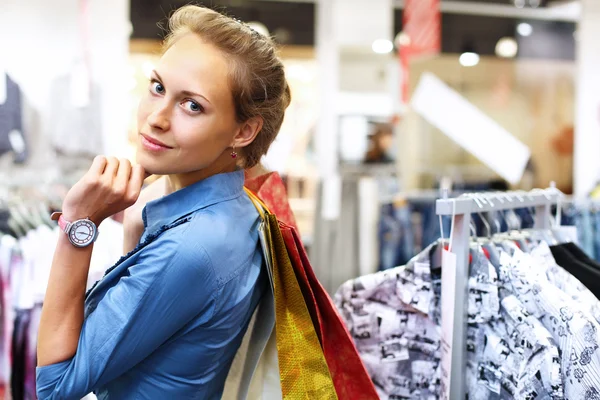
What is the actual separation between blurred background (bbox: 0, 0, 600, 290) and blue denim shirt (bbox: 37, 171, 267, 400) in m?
1.97

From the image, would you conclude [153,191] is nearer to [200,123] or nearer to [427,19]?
[200,123]

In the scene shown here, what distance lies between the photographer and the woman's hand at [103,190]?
40.6 inches

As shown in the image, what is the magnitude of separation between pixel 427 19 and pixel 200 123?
4.37 meters

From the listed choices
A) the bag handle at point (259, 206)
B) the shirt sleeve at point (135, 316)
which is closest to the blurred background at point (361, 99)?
the bag handle at point (259, 206)

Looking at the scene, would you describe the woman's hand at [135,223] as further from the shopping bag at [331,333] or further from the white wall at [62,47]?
the white wall at [62,47]

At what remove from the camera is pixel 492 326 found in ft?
4.59

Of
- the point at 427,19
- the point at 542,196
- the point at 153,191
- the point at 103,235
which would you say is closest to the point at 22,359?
the point at 103,235

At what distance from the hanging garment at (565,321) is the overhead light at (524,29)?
6.45 meters

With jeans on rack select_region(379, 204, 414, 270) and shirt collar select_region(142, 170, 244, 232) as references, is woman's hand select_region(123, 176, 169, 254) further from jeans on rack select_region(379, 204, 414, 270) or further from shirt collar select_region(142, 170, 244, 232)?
jeans on rack select_region(379, 204, 414, 270)

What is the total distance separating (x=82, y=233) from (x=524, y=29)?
7.11m

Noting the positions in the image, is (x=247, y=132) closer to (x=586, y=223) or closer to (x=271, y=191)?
(x=271, y=191)

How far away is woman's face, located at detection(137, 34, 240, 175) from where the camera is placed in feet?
3.52

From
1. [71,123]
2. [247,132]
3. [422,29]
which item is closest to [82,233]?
[247,132]

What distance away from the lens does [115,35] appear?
518 cm
